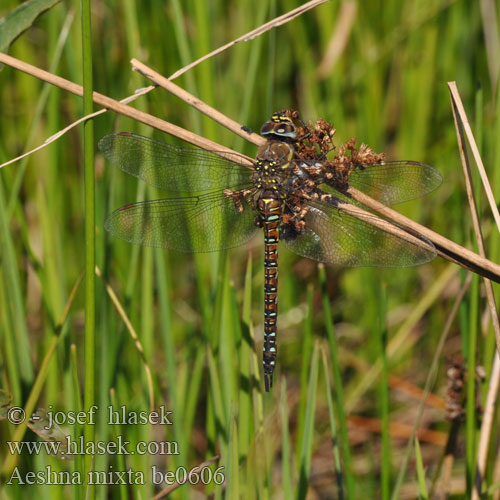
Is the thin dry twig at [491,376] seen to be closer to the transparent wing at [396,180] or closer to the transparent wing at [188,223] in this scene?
the transparent wing at [396,180]

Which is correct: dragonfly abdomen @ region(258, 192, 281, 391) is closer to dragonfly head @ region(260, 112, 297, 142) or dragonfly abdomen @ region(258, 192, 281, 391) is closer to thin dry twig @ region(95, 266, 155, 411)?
dragonfly head @ region(260, 112, 297, 142)

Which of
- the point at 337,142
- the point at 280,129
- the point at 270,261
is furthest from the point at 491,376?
the point at 337,142

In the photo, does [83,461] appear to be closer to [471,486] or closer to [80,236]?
[471,486]

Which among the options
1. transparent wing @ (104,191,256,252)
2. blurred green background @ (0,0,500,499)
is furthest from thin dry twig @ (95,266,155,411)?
blurred green background @ (0,0,500,499)

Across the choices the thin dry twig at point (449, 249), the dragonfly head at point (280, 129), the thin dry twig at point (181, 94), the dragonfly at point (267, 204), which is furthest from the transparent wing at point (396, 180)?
the thin dry twig at point (181, 94)

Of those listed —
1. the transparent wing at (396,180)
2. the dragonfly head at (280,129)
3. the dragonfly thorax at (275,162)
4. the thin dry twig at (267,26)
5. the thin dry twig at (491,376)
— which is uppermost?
the thin dry twig at (267,26)

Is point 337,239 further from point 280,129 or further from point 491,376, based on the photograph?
point 491,376

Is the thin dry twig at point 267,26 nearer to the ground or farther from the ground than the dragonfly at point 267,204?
farther from the ground
